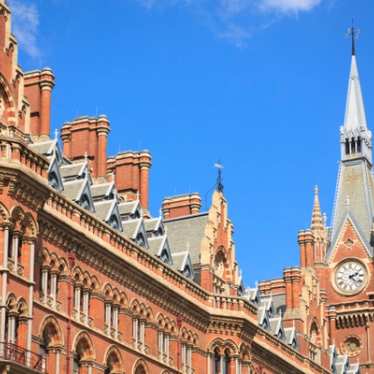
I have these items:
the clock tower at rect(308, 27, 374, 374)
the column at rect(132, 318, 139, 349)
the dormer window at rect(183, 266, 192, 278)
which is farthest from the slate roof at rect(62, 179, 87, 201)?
the clock tower at rect(308, 27, 374, 374)

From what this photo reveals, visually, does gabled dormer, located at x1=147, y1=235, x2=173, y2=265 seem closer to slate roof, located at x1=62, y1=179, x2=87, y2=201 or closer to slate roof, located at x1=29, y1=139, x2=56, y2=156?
slate roof, located at x1=62, y1=179, x2=87, y2=201

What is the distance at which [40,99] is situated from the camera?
7144 centimetres

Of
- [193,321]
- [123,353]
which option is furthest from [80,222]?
[193,321]

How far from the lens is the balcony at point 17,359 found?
52.2 m

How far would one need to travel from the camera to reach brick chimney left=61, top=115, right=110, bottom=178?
254ft

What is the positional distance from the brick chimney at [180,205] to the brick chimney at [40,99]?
65.2ft

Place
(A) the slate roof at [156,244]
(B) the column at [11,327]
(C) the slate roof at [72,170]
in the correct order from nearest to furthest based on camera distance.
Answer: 1. (B) the column at [11,327]
2. (C) the slate roof at [72,170]
3. (A) the slate roof at [156,244]

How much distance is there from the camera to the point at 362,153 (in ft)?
429

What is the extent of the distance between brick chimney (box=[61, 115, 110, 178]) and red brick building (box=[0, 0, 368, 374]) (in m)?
0.08

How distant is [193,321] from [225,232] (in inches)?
307

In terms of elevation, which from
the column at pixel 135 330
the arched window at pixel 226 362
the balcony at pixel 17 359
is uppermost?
the arched window at pixel 226 362

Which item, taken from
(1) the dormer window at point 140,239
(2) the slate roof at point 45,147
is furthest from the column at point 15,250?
(1) the dormer window at point 140,239

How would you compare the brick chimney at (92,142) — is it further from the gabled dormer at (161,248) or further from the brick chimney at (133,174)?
the gabled dormer at (161,248)

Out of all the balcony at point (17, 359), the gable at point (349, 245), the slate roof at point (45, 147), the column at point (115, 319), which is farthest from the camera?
the gable at point (349, 245)
